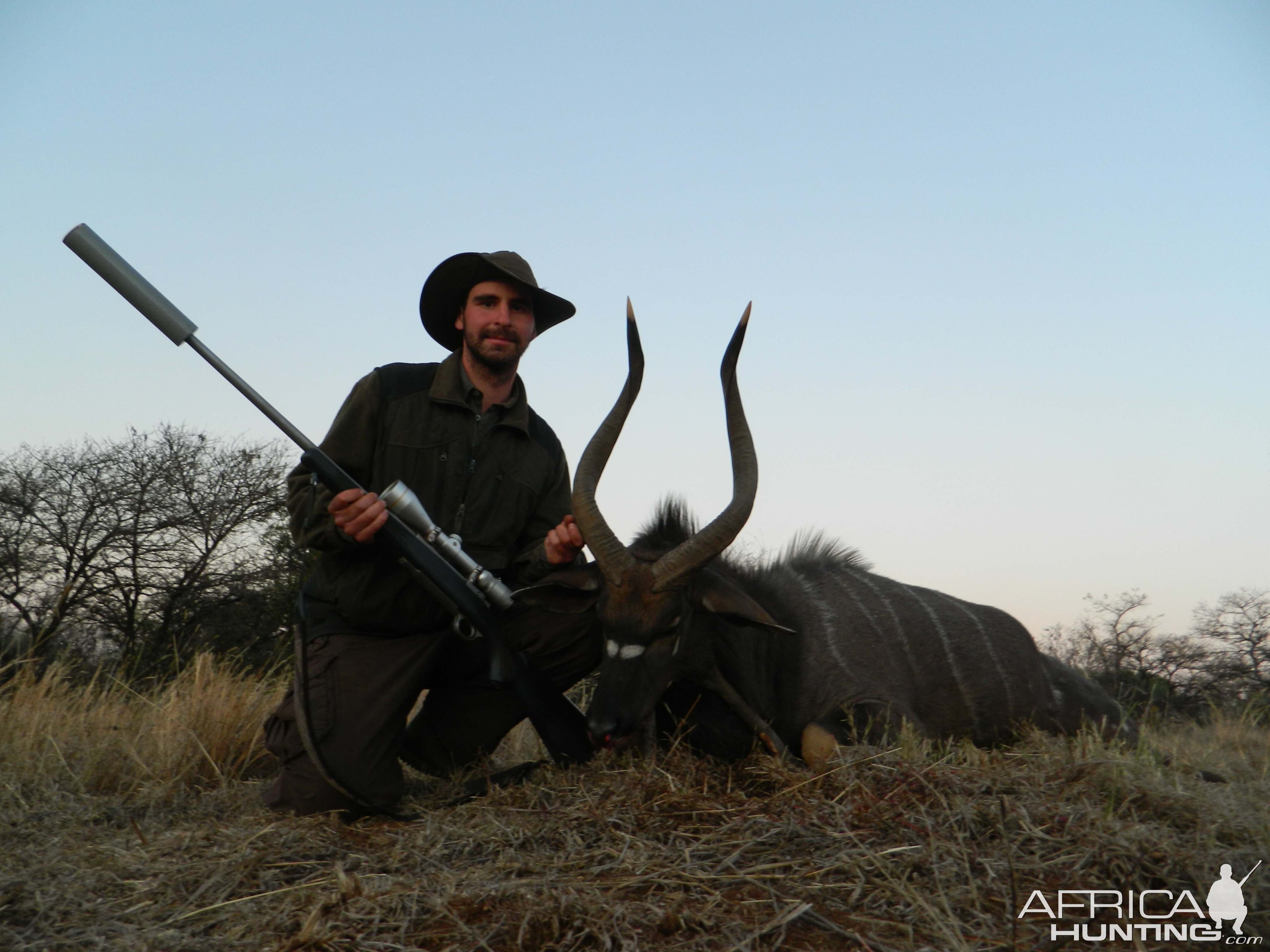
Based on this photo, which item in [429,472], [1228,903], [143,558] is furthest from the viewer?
[143,558]

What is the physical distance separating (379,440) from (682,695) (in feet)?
5.58

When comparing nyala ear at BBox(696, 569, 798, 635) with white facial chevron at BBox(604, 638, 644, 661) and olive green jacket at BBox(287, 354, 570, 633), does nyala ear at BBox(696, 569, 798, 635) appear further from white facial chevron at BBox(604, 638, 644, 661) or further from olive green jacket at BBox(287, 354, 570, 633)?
olive green jacket at BBox(287, 354, 570, 633)

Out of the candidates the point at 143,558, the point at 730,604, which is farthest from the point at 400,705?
the point at 143,558

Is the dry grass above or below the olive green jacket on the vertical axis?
below

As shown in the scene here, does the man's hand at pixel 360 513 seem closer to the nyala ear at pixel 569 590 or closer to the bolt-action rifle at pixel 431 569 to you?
the bolt-action rifle at pixel 431 569

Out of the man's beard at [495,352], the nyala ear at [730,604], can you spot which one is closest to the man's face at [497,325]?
the man's beard at [495,352]

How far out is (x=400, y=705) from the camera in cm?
390

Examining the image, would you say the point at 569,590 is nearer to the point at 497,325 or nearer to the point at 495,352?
the point at 495,352

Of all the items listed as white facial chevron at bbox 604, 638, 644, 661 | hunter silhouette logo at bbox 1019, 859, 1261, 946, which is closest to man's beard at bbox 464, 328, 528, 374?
white facial chevron at bbox 604, 638, 644, 661

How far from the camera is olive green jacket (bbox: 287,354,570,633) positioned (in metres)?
3.97

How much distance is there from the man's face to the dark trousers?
1125mm

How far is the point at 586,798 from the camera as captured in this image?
3066 millimetres

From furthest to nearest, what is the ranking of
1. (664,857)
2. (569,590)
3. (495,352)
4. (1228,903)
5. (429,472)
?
1. (495,352)
2. (429,472)
3. (569,590)
4. (664,857)
5. (1228,903)

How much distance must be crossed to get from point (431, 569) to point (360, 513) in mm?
347
